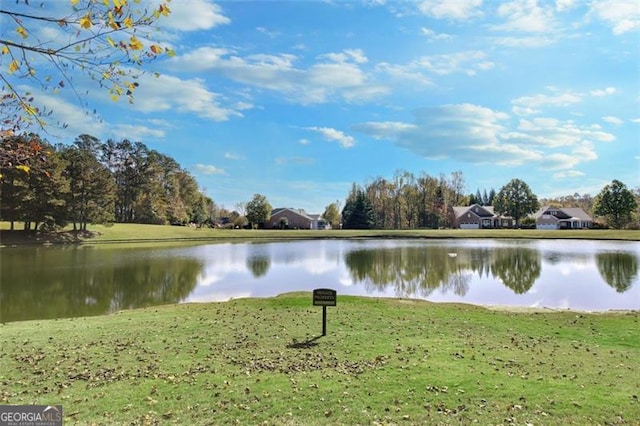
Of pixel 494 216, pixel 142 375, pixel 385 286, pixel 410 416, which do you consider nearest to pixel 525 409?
pixel 410 416

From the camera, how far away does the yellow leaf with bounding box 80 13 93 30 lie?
11.7 ft

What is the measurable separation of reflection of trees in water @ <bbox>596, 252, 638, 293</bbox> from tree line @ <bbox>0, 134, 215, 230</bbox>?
87.2 feet

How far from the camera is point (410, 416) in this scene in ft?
17.2

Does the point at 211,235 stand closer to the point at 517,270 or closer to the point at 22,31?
the point at 517,270

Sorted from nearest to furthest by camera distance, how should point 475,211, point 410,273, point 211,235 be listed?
point 410,273
point 211,235
point 475,211

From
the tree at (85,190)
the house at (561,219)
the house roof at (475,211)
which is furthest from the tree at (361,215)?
the tree at (85,190)

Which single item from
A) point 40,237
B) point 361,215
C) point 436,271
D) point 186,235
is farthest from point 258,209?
point 436,271

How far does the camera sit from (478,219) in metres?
97.3

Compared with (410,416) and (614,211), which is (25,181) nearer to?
(410,416)

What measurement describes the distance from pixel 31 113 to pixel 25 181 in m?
53.2

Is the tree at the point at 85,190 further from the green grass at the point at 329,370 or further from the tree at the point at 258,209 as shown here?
the green grass at the point at 329,370

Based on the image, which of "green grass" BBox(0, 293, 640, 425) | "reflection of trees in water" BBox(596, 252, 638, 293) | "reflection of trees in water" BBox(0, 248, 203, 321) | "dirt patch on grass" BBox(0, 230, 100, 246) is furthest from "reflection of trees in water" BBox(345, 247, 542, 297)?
"dirt patch on grass" BBox(0, 230, 100, 246)

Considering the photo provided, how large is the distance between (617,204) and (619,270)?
59.7 metres

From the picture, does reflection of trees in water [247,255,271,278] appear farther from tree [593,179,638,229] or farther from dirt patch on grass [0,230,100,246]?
tree [593,179,638,229]
